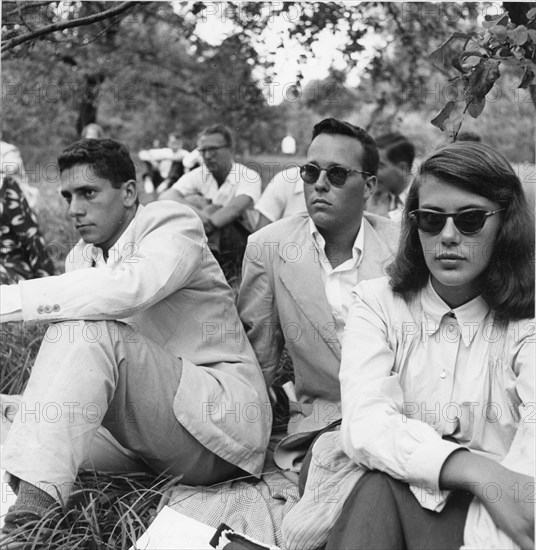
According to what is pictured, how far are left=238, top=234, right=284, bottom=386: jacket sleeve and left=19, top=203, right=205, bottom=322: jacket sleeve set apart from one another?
261 mm

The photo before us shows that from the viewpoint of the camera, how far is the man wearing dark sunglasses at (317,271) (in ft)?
11.5

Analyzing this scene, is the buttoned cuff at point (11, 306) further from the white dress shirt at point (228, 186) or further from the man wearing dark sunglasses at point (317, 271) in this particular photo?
the white dress shirt at point (228, 186)

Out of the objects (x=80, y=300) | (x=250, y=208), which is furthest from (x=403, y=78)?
(x=80, y=300)

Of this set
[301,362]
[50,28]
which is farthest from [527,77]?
[50,28]

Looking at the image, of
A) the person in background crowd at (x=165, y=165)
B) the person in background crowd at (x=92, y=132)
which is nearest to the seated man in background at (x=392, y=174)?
the person in background crowd at (x=165, y=165)

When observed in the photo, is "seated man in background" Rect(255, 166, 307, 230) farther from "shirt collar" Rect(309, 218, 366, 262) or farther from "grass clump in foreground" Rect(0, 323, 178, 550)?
"grass clump in foreground" Rect(0, 323, 178, 550)

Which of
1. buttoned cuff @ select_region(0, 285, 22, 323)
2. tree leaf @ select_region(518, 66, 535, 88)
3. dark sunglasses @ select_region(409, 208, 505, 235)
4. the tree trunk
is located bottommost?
buttoned cuff @ select_region(0, 285, 22, 323)

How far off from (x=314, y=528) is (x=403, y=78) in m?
6.22

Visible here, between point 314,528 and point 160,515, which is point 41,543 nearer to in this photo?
point 160,515

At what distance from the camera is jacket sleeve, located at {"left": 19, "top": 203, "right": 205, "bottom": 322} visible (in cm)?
305

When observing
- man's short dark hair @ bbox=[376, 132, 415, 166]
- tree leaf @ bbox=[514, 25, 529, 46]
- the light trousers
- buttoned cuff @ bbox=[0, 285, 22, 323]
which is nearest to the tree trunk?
man's short dark hair @ bbox=[376, 132, 415, 166]

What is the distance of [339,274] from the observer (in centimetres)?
361

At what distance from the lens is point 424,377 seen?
8.93 ft

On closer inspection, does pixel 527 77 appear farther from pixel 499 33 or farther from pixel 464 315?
pixel 464 315
